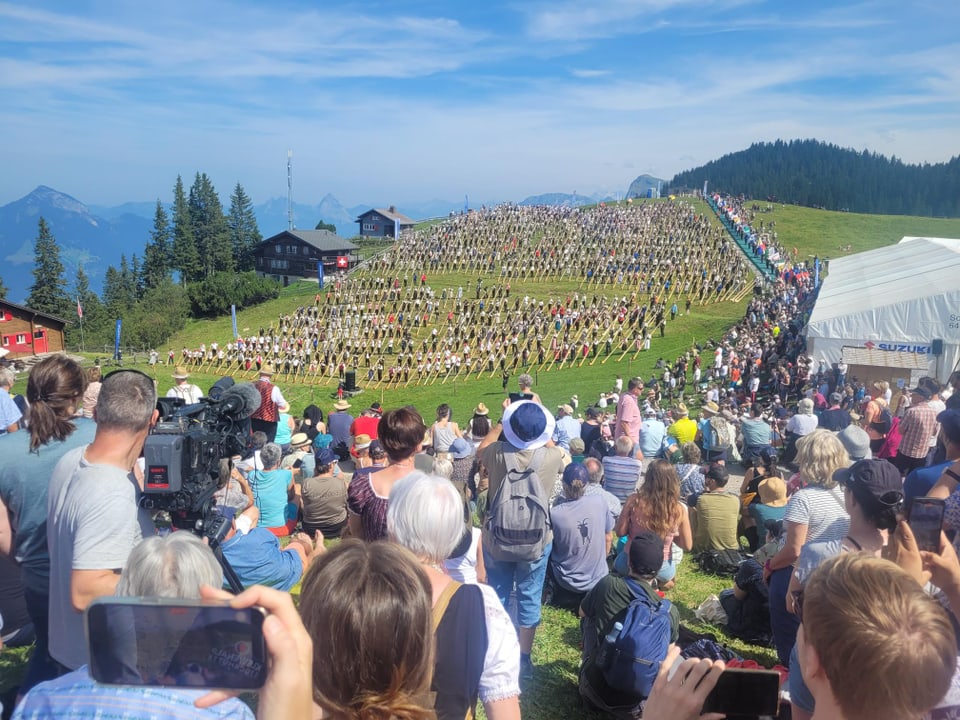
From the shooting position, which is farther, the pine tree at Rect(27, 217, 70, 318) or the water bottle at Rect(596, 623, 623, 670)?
the pine tree at Rect(27, 217, 70, 318)

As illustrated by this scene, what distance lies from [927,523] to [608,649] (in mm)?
1664

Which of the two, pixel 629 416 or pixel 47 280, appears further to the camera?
pixel 47 280

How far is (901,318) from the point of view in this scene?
16031 millimetres

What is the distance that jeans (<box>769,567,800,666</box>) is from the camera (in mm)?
3752

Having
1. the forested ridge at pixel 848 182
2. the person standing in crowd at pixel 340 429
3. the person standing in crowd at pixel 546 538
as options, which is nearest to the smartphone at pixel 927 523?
the person standing in crowd at pixel 546 538

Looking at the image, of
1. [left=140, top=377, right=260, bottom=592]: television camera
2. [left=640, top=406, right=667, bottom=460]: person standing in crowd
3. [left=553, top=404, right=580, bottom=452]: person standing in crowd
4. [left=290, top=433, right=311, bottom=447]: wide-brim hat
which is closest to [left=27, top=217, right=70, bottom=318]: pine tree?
[left=290, top=433, right=311, bottom=447]: wide-brim hat

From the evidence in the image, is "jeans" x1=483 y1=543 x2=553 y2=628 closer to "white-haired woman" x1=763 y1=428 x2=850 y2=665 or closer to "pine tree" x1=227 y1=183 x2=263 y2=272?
"white-haired woman" x1=763 y1=428 x2=850 y2=665

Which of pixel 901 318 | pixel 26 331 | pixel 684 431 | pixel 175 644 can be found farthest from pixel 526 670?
pixel 26 331

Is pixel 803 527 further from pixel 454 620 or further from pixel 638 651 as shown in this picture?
pixel 454 620

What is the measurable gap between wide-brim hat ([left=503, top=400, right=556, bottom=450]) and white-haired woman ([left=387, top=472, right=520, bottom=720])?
4.96 feet

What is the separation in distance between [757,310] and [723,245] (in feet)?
56.0

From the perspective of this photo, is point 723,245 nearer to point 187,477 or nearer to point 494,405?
point 494,405

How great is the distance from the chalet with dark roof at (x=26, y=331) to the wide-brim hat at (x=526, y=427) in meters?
39.0

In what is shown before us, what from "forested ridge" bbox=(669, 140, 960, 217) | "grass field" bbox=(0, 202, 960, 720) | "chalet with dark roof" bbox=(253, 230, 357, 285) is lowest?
"grass field" bbox=(0, 202, 960, 720)
